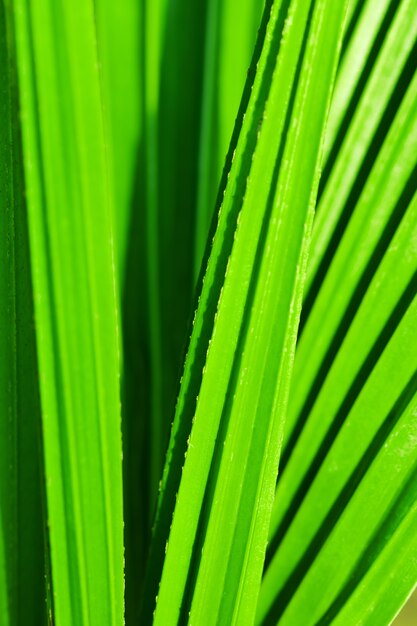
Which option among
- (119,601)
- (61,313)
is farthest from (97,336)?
(119,601)

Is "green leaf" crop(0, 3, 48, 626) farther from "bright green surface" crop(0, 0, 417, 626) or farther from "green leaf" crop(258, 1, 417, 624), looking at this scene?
"green leaf" crop(258, 1, 417, 624)

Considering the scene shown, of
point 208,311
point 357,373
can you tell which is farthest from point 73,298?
point 357,373

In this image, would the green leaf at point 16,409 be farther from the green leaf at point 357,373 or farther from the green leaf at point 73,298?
the green leaf at point 357,373

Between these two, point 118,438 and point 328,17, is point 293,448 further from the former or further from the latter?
point 328,17

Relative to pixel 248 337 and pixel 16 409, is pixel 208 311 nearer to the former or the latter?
pixel 248 337

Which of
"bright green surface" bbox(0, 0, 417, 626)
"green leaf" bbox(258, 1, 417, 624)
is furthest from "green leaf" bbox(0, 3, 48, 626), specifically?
"green leaf" bbox(258, 1, 417, 624)

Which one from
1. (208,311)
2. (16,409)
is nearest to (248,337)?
(208,311)

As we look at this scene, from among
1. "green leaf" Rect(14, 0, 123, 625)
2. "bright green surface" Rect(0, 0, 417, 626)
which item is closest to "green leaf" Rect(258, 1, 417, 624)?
"bright green surface" Rect(0, 0, 417, 626)

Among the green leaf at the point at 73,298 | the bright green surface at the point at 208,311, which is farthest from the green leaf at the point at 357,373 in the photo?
the green leaf at the point at 73,298

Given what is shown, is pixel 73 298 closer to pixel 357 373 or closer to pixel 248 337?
pixel 248 337

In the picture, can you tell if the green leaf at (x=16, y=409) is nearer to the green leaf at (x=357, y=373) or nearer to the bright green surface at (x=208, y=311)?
the bright green surface at (x=208, y=311)

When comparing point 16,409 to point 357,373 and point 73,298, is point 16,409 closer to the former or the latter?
point 73,298

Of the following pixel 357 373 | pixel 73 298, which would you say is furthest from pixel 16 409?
pixel 357 373
